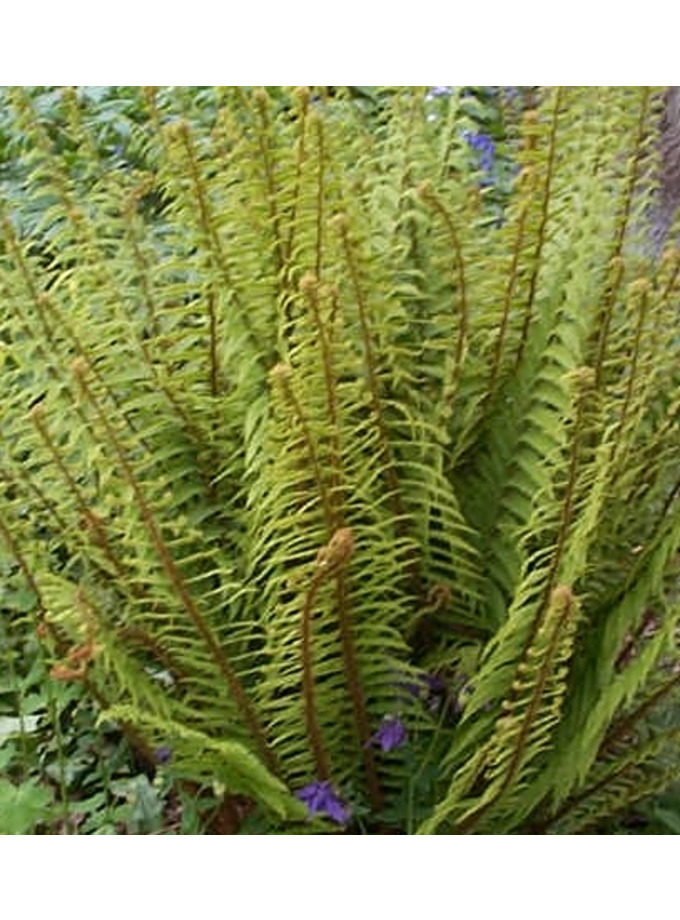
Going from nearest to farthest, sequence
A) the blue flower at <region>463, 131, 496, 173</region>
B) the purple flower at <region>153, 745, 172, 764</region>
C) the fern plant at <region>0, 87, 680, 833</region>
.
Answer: the fern plant at <region>0, 87, 680, 833</region>
the purple flower at <region>153, 745, 172, 764</region>
the blue flower at <region>463, 131, 496, 173</region>

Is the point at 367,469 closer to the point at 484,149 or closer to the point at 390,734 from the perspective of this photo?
the point at 390,734

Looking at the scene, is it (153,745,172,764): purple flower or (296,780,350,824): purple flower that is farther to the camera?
(153,745,172,764): purple flower

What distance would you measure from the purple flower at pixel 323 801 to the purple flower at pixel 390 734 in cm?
8

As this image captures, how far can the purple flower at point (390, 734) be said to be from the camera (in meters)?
1.92

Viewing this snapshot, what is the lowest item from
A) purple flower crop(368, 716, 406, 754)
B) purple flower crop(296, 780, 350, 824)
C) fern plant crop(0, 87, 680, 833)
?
purple flower crop(296, 780, 350, 824)

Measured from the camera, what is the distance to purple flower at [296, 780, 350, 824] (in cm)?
190

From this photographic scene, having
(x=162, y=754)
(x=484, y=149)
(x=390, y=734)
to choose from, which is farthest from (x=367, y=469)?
(x=484, y=149)

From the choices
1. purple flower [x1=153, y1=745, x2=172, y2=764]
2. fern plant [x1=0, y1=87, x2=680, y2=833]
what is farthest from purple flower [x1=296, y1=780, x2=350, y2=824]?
purple flower [x1=153, y1=745, x2=172, y2=764]

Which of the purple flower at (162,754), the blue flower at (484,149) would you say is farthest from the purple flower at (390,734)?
the blue flower at (484,149)

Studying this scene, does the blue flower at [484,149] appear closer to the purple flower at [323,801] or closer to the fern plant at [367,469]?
the fern plant at [367,469]

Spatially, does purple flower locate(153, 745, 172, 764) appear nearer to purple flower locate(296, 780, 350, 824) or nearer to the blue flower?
purple flower locate(296, 780, 350, 824)

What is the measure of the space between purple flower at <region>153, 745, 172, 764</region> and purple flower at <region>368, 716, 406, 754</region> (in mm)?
307

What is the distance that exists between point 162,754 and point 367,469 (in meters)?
0.54
